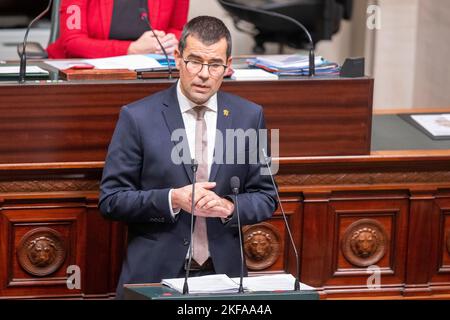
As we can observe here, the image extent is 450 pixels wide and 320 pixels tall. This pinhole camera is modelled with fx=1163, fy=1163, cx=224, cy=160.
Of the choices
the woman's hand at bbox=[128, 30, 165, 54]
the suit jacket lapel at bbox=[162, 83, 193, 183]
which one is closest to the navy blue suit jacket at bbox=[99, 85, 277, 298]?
the suit jacket lapel at bbox=[162, 83, 193, 183]

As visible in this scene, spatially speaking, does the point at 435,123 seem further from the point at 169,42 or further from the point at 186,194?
the point at 186,194

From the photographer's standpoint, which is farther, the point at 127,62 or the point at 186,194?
the point at 127,62

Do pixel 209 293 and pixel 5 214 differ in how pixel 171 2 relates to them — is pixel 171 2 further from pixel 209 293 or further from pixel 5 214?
pixel 209 293

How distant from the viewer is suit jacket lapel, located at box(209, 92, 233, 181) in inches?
162

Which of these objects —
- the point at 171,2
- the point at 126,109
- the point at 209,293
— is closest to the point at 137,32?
the point at 171,2

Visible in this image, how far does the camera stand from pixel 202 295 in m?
3.45

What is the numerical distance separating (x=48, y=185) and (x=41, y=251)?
27 centimetres

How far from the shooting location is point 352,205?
196 inches

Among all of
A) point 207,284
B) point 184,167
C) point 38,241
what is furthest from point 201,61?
point 38,241

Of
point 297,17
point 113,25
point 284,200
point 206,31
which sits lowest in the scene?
point 284,200

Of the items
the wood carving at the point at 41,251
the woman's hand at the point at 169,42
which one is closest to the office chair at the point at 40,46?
the woman's hand at the point at 169,42

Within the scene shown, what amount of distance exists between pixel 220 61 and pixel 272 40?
158 inches

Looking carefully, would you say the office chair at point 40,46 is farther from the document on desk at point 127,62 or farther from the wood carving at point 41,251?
the wood carving at point 41,251

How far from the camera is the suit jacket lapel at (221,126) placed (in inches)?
162
